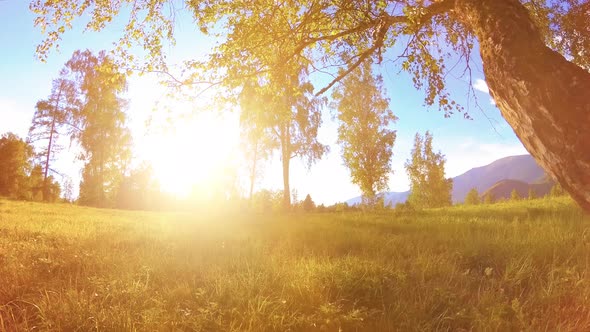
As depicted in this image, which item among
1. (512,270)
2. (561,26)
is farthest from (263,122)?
(561,26)

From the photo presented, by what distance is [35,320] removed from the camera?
3.14 metres

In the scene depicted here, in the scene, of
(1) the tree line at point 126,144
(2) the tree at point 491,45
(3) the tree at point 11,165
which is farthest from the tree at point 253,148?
(3) the tree at point 11,165

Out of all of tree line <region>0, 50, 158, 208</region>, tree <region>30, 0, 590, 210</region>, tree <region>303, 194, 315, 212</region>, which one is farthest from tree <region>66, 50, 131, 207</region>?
tree <region>30, 0, 590, 210</region>

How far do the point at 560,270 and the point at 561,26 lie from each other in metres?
8.07

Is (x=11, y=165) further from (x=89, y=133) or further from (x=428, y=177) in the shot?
(x=428, y=177)

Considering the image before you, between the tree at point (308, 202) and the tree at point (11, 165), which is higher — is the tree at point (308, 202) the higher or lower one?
the lower one

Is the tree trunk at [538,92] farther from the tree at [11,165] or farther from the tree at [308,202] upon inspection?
the tree at [11,165]

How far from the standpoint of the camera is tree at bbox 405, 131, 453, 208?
1977 inches

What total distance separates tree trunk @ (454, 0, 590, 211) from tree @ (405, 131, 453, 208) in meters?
47.7

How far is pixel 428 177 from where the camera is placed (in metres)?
51.1

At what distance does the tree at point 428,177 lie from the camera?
50.2 m

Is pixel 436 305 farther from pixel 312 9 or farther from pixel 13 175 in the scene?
pixel 13 175

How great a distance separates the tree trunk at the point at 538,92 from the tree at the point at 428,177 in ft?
156

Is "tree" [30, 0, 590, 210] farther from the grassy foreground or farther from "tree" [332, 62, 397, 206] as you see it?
"tree" [332, 62, 397, 206]
